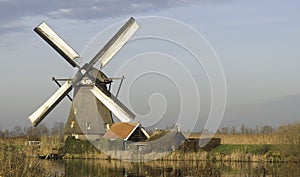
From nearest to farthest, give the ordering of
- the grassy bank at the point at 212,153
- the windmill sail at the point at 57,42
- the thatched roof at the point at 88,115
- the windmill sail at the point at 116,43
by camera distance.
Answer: the grassy bank at the point at 212,153 < the windmill sail at the point at 116,43 < the windmill sail at the point at 57,42 < the thatched roof at the point at 88,115

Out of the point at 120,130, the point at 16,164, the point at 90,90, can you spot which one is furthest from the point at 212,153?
the point at 16,164

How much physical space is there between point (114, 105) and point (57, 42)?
3.75 m

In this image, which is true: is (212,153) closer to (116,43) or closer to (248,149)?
(248,149)

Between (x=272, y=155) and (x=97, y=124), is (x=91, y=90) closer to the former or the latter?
(x=97, y=124)

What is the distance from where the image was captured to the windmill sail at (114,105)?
864 inches

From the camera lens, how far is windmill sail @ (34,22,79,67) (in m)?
21.4

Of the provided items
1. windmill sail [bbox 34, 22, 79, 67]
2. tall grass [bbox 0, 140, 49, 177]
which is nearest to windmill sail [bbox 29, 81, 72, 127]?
windmill sail [bbox 34, 22, 79, 67]

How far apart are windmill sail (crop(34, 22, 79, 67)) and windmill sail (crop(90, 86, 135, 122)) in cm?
172

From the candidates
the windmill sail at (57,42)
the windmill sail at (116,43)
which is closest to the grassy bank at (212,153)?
the windmill sail at (116,43)

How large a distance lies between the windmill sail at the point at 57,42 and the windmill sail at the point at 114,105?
5.63 feet

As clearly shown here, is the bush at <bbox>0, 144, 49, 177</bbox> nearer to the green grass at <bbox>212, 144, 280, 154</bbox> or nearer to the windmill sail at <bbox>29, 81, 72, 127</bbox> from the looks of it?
the windmill sail at <bbox>29, 81, 72, 127</bbox>

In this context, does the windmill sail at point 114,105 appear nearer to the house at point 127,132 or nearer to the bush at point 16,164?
the house at point 127,132

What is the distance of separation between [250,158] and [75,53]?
8.85 meters

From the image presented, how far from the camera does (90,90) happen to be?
23094mm
